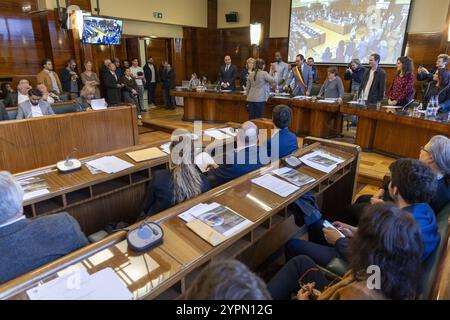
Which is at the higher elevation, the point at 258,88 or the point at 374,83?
the point at 374,83

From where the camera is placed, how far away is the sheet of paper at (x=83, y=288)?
1.03 meters

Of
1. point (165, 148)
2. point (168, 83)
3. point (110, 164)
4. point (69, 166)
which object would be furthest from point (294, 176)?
point (168, 83)

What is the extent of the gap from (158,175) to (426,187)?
1.46 m

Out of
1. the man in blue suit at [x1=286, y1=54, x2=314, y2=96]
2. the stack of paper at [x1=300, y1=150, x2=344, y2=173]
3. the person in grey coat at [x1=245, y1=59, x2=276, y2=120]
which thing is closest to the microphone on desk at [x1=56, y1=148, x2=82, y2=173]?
the stack of paper at [x1=300, y1=150, x2=344, y2=173]

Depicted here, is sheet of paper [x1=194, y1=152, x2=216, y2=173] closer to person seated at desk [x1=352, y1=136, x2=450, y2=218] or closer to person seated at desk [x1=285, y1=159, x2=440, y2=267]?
person seated at desk [x1=285, y1=159, x2=440, y2=267]

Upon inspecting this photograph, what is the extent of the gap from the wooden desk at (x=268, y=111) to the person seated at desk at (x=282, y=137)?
8.11 ft

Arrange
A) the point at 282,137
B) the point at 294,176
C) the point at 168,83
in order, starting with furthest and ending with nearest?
the point at 168,83 → the point at 282,137 → the point at 294,176

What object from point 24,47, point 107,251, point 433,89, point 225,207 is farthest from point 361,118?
point 24,47

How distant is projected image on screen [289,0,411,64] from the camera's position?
6488mm

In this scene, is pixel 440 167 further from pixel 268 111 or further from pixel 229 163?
pixel 268 111

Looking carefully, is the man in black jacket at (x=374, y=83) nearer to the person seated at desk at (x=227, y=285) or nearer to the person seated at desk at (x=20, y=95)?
the person seated at desk at (x=227, y=285)

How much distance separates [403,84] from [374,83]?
1.33ft

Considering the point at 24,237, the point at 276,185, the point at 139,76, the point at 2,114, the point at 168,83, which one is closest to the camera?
the point at 24,237

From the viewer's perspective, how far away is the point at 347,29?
7.11 m
